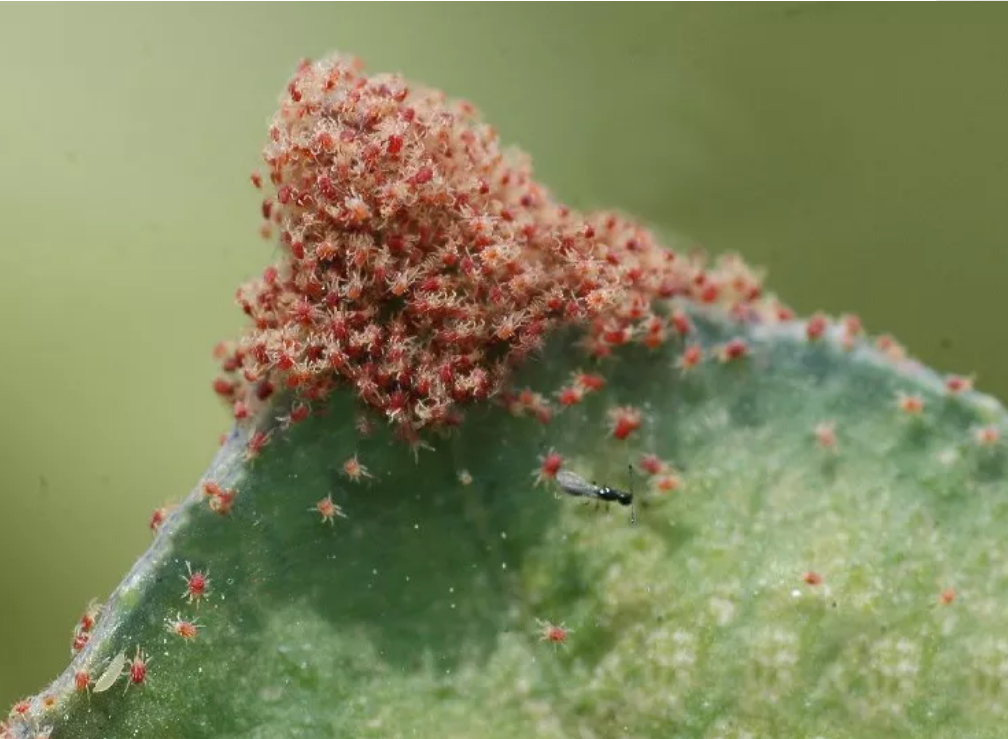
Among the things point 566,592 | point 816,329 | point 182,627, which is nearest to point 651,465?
point 566,592

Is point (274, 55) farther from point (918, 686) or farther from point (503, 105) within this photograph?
point (918, 686)

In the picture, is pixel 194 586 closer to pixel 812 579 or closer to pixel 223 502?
pixel 223 502

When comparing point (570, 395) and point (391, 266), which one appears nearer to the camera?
point (391, 266)

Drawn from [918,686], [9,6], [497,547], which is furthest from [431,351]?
[9,6]

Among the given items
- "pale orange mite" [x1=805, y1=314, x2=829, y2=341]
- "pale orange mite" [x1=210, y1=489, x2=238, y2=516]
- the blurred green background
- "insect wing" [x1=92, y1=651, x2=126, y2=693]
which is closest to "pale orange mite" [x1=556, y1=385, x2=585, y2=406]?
"pale orange mite" [x1=805, y1=314, x2=829, y2=341]

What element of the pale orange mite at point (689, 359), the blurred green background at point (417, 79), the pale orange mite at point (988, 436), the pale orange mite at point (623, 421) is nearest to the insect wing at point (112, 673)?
the pale orange mite at point (623, 421)

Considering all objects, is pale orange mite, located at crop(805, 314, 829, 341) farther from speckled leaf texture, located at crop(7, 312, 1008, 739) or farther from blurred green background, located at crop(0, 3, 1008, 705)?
blurred green background, located at crop(0, 3, 1008, 705)
